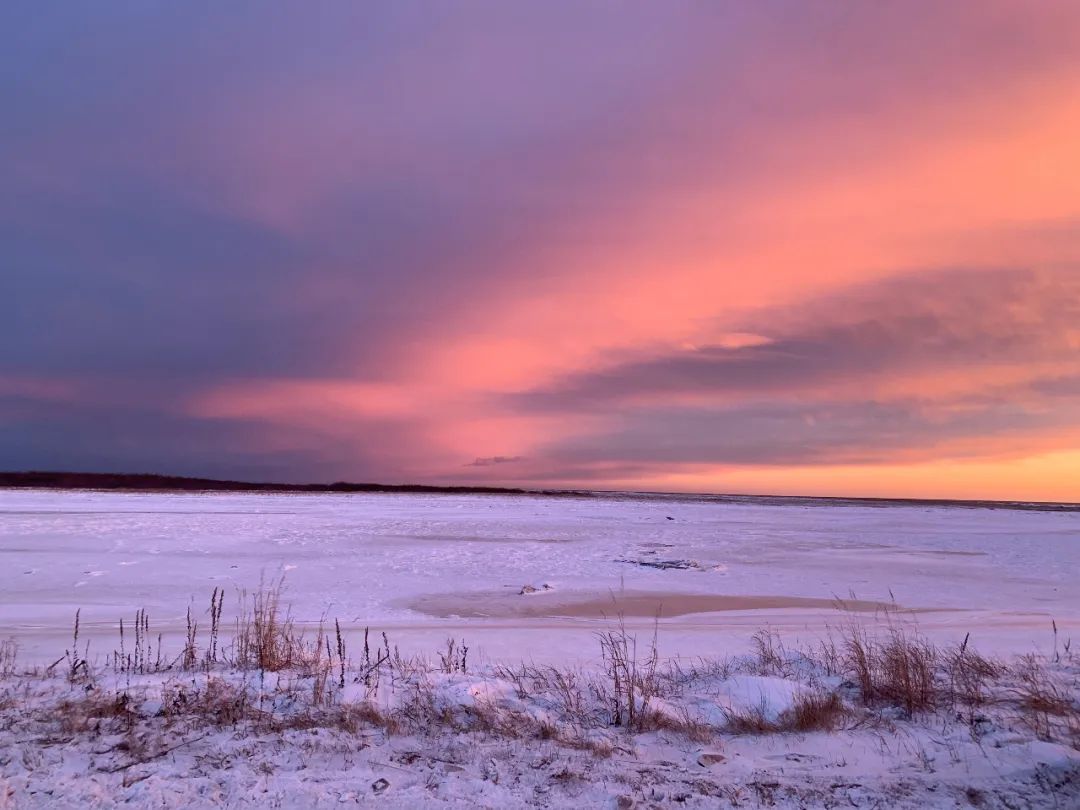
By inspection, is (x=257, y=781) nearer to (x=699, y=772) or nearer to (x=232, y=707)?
(x=232, y=707)

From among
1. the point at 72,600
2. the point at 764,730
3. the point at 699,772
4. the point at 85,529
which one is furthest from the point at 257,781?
the point at 85,529

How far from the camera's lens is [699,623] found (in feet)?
43.7

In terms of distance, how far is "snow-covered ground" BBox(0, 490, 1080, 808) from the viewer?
5.01 meters

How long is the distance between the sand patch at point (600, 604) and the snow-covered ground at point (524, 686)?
0.11 meters

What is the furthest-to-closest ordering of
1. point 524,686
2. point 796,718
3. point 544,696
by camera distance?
point 524,686 → point 544,696 → point 796,718

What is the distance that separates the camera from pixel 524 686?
7.59 meters

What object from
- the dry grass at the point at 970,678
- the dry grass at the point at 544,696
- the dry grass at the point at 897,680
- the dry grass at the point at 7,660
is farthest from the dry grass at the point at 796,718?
the dry grass at the point at 7,660

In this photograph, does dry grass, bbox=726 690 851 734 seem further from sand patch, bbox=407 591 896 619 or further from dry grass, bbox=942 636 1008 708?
sand patch, bbox=407 591 896 619

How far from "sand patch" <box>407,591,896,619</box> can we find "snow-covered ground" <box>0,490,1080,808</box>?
0.11 m

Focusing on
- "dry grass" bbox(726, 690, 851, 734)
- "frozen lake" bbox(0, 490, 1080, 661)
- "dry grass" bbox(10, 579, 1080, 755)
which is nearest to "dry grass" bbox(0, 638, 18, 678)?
"dry grass" bbox(10, 579, 1080, 755)

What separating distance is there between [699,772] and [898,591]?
46.6ft

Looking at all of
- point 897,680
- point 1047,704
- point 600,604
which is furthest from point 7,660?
point 1047,704

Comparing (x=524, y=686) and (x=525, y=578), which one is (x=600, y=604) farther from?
(x=524, y=686)

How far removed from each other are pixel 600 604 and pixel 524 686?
7741 mm
